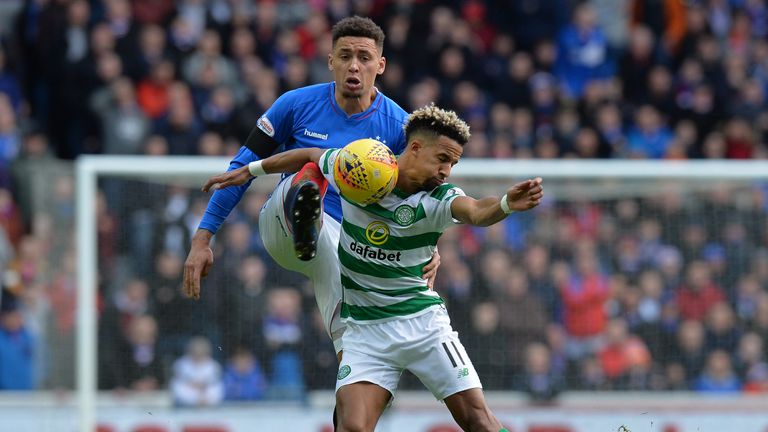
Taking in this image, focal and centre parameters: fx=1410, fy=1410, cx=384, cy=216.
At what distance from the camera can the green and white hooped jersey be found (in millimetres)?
7008

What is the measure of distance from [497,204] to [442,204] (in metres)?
0.48

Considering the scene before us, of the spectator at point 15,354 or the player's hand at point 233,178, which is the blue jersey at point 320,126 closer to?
the player's hand at point 233,178

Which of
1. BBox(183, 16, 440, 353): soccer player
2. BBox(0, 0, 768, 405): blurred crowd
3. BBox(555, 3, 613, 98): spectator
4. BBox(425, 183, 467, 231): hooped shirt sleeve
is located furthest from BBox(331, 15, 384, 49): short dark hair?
BBox(555, 3, 613, 98): spectator

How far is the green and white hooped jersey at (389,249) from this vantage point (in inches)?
276

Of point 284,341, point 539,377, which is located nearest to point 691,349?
point 539,377

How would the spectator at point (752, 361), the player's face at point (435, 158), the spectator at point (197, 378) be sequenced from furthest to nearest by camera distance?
1. the spectator at point (752, 361)
2. the spectator at point (197, 378)
3. the player's face at point (435, 158)

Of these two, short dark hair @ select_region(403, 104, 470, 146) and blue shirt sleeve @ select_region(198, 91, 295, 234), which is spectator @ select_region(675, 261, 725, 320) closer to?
blue shirt sleeve @ select_region(198, 91, 295, 234)

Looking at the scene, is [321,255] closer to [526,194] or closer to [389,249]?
[389,249]

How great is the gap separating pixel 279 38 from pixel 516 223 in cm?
395

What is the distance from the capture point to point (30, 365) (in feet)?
37.0

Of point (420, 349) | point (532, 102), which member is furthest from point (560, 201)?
point (420, 349)

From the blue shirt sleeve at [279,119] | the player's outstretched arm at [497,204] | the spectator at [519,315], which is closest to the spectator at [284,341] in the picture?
the spectator at [519,315]

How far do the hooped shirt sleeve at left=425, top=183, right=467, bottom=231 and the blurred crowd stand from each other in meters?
4.53

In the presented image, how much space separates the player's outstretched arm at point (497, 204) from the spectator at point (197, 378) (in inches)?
187
